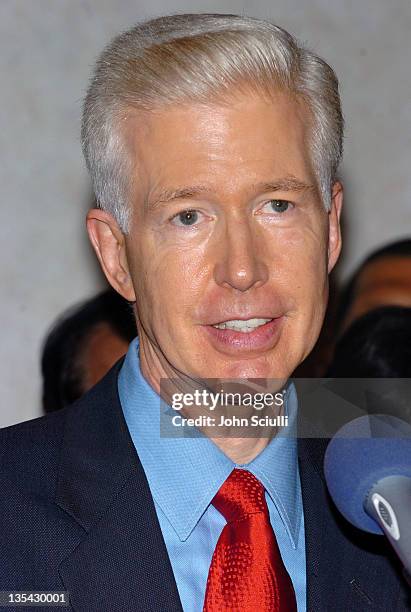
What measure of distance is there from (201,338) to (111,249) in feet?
1.13

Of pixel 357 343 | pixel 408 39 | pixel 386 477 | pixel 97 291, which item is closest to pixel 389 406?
pixel 357 343

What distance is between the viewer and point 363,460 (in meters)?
1.69

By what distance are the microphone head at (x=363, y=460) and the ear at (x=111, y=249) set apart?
75 centimetres

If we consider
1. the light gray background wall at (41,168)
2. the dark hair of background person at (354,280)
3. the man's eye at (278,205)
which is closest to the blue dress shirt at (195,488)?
the man's eye at (278,205)

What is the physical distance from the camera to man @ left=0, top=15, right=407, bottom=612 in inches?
85.5

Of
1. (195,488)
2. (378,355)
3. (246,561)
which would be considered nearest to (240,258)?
(195,488)

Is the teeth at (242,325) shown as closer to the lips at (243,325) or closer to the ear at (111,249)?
the lips at (243,325)

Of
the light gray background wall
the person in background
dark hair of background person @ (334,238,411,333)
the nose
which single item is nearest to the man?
the nose

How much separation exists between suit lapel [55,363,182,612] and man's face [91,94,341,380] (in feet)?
0.75

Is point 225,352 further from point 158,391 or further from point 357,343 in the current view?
point 357,343

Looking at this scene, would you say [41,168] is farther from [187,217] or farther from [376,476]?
[376,476]

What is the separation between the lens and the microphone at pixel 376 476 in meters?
1.46

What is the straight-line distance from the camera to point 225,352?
2277mm

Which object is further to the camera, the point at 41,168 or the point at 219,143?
the point at 41,168
